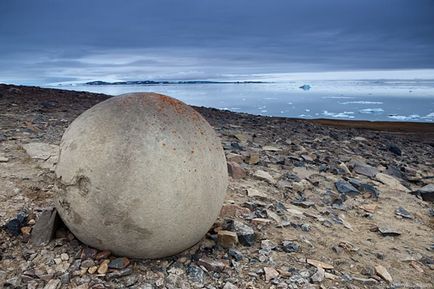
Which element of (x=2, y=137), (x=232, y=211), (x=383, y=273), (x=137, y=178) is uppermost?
(x=137, y=178)

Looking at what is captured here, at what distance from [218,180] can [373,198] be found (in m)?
4.01

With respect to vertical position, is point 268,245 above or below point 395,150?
below

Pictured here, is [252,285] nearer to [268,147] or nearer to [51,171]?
[51,171]

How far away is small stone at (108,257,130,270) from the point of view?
3480 millimetres

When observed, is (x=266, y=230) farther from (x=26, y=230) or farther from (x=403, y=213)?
(x=403, y=213)

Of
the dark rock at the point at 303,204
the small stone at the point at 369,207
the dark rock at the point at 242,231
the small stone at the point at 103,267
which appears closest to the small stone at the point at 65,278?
the small stone at the point at 103,267

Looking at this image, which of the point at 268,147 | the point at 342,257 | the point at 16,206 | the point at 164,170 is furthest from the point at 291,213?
the point at 268,147

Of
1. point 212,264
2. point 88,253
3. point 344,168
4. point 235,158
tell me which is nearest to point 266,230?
point 212,264

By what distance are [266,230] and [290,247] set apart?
445mm

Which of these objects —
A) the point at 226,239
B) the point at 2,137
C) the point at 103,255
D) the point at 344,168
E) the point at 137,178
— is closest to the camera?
the point at 137,178

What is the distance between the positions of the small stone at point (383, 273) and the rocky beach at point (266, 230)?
0.6 inches

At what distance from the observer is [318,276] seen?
12.2 ft

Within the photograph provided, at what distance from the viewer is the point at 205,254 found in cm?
390

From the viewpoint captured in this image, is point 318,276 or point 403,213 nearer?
point 318,276
